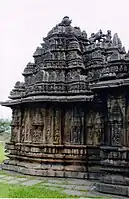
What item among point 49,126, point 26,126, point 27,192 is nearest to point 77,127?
point 49,126

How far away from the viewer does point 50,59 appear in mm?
13688

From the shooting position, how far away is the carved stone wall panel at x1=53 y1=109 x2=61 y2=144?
1249cm

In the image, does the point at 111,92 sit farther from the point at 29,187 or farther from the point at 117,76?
the point at 29,187

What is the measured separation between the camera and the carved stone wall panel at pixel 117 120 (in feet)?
30.2

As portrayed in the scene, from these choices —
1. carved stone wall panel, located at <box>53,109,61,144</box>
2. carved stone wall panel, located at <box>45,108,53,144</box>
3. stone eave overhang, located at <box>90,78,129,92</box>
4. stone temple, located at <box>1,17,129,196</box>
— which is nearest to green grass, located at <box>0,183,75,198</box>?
stone temple, located at <box>1,17,129,196</box>

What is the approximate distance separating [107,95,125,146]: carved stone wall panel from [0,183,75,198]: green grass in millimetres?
2631

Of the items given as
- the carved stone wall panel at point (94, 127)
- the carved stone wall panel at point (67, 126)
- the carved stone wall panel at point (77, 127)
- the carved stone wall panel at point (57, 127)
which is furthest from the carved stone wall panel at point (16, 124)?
the carved stone wall panel at point (94, 127)

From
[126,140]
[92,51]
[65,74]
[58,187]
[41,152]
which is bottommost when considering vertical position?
[58,187]

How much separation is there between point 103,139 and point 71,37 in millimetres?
6199

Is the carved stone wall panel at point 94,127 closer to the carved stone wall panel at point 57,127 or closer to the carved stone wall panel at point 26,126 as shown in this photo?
the carved stone wall panel at point 57,127

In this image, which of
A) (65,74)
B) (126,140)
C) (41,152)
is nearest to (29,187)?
(41,152)

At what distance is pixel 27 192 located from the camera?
28.1ft

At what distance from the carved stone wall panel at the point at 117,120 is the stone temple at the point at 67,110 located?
37mm

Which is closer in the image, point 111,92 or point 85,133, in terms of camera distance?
point 111,92
